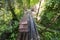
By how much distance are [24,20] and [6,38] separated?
378mm

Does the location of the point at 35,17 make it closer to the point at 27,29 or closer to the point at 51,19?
the point at 51,19

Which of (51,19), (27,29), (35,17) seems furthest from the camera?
(35,17)

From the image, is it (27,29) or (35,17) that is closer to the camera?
(27,29)

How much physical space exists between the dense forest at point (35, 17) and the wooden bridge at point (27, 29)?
0.48ft

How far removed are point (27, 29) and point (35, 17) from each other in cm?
43

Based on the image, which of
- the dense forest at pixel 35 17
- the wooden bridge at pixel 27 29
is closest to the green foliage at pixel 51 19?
the dense forest at pixel 35 17

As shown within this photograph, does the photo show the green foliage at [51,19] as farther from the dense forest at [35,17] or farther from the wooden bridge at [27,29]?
the wooden bridge at [27,29]

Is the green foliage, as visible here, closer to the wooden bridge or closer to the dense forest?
the dense forest

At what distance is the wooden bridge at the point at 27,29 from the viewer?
231 cm

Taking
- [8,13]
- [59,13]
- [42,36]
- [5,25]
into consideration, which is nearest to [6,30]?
[5,25]

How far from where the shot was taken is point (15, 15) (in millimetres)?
2568

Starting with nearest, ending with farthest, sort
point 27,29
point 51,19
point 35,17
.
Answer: point 27,29 → point 51,19 → point 35,17

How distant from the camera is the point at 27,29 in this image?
2.33 meters

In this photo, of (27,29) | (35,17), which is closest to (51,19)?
(35,17)
